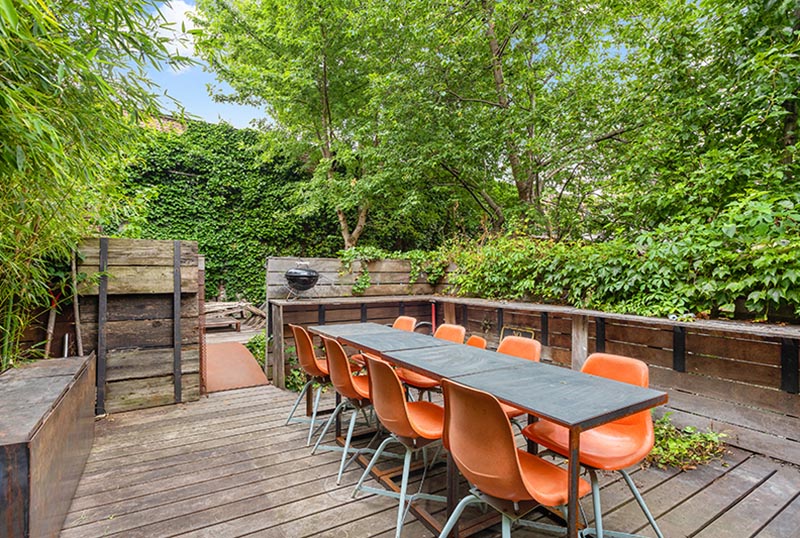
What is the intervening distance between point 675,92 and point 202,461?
5460 millimetres

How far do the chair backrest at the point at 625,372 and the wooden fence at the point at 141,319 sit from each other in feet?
11.8

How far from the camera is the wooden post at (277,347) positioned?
4184 mm

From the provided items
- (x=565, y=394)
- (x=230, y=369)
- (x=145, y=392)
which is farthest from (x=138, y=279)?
(x=565, y=394)

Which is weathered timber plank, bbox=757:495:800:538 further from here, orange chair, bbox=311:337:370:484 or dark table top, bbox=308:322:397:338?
dark table top, bbox=308:322:397:338

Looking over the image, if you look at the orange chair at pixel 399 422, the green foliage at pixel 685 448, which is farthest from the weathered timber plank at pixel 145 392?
the green foliage at pixel 685 448

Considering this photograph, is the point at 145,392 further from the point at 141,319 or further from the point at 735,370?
the point at 735,370

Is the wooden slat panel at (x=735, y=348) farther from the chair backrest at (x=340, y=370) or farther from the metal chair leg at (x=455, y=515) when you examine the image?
the chair backrest at (x=340, y=370)

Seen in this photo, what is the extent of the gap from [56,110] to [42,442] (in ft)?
4.81

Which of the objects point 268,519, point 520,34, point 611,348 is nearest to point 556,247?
point 611,348

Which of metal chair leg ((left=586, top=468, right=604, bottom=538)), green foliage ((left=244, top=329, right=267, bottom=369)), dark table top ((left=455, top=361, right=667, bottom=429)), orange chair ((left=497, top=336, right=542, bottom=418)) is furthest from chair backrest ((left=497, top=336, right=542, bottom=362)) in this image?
green foliage ((left=244, top=329, right=267, bottom=369))

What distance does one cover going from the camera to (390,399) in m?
1.80

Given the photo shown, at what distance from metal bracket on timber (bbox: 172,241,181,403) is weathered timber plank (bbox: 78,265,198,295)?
0.04 meters

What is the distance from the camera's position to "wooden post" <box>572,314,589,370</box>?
124 inches

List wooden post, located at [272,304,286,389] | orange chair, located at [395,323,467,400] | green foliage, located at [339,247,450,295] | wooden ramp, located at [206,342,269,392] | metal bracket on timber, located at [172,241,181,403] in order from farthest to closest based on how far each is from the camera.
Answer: green foliage, located at [339,247,450,295], wooden ramp, located at [206,342,269,392], wooden post, located at [272,304,286,389], metal bracket on timber, located at [172,241,181,403], orange chair, located at [395,323,467,400]
